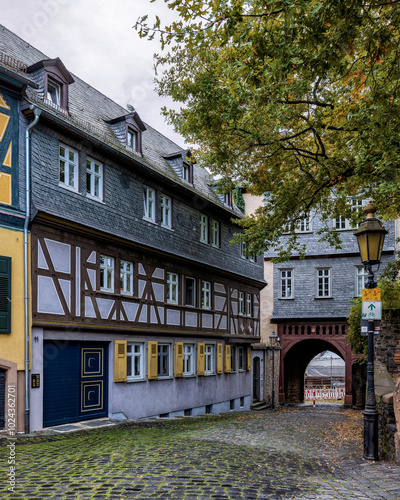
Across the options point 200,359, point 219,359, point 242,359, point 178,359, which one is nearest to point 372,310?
point 178,359

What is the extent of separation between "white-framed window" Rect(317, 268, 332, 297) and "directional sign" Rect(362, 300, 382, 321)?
22812 mm

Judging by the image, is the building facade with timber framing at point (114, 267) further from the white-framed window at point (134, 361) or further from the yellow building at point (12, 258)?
the yellow building at point (12, 258)

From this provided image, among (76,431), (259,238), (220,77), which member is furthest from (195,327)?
(220,77)

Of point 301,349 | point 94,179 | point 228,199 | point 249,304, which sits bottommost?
point 301,349

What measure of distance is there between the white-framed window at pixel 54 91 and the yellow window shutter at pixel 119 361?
7.01m

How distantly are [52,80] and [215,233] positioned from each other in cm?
1033

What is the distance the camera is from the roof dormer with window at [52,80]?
1512cm

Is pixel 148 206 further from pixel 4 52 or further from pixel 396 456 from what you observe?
pixel 396 456

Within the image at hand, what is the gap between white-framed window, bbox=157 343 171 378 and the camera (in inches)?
752

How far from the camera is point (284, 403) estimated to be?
3198 centimetres

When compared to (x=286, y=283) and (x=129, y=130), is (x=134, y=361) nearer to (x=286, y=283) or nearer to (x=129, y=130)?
(x=129, y=130)

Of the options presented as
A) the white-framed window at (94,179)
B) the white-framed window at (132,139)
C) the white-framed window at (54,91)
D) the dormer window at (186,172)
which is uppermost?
the white-framed window at (54,91)

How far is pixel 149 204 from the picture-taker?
19.0 metres

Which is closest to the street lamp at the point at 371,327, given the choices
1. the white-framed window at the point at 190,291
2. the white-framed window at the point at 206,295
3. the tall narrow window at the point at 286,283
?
the white-framed window at the point at 190,291
